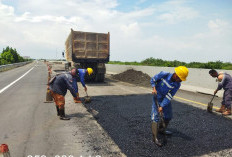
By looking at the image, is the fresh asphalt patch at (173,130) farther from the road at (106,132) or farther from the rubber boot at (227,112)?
the rubber boot at (227,112)

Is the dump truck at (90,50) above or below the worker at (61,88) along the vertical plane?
above

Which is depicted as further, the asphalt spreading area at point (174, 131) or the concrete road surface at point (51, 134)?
the asphalt spreading area at point (174, 131)

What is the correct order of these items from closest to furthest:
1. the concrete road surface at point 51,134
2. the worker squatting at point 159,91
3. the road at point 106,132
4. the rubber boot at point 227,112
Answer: the concrete road surface at point 51,134 < the road at point 106,132 < the worker squatting at point 159,91 < the rubber boot at point 227,112

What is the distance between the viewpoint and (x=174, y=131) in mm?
4602

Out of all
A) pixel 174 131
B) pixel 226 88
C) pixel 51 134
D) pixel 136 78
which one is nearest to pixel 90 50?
pixel 136 78

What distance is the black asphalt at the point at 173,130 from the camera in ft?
12.1

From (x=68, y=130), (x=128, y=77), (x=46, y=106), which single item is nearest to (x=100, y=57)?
(x=128, y=77)

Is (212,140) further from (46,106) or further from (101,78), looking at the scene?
(101,78)

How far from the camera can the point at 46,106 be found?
6.61m

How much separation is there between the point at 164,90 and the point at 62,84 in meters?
3.02

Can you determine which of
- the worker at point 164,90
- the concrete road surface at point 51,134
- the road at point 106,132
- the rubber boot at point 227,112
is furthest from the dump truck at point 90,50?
the worker at point 164,90

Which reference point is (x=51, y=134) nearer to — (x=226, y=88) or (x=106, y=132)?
(x=106, y=132)

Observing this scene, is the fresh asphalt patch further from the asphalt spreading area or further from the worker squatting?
the worker squatting

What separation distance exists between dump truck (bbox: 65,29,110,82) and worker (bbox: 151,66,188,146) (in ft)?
30.4
